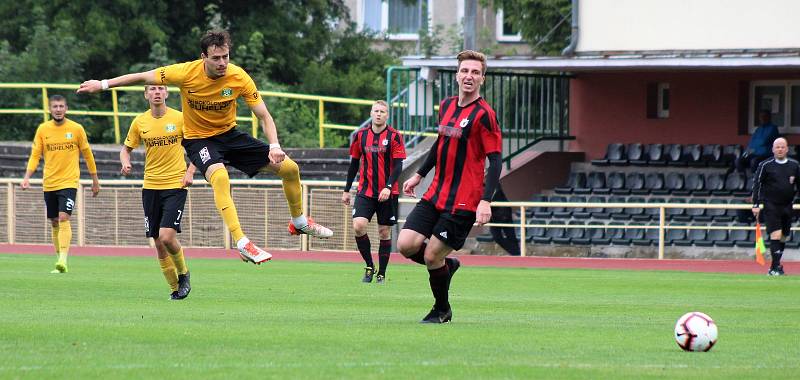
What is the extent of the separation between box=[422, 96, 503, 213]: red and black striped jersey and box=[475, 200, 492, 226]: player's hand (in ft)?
0.95

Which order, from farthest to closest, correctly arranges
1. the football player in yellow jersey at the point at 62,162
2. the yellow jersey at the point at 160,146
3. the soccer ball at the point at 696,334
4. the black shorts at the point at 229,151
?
the football player in yellow jersey at the point at 62,162 < the yellow jersey at the point at 160,146 < the black shorts at the point at 229,151 < the soccer ball at the point at 696,334

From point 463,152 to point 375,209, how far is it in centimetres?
711

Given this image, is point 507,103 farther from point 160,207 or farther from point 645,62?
point 160,207

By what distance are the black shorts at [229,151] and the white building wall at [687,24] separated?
58.3ft

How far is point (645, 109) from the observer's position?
31.1m

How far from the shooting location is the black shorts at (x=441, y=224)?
36.1ft

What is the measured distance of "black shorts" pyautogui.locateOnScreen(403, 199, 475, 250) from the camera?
1099 cm

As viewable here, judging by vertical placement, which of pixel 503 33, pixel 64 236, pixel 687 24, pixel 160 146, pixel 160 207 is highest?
pixel 503 33

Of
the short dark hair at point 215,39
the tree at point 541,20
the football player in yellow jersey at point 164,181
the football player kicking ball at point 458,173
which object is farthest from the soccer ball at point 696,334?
the tree at point 541,20

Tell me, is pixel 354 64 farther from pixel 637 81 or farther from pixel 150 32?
pixel 637 81

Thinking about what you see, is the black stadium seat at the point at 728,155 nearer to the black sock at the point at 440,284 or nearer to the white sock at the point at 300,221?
the white sock at the point at 300,221

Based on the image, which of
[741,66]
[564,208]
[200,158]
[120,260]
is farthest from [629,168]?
[200,158]

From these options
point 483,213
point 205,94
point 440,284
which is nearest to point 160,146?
point 205,94

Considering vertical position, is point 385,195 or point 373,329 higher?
point 385,195
